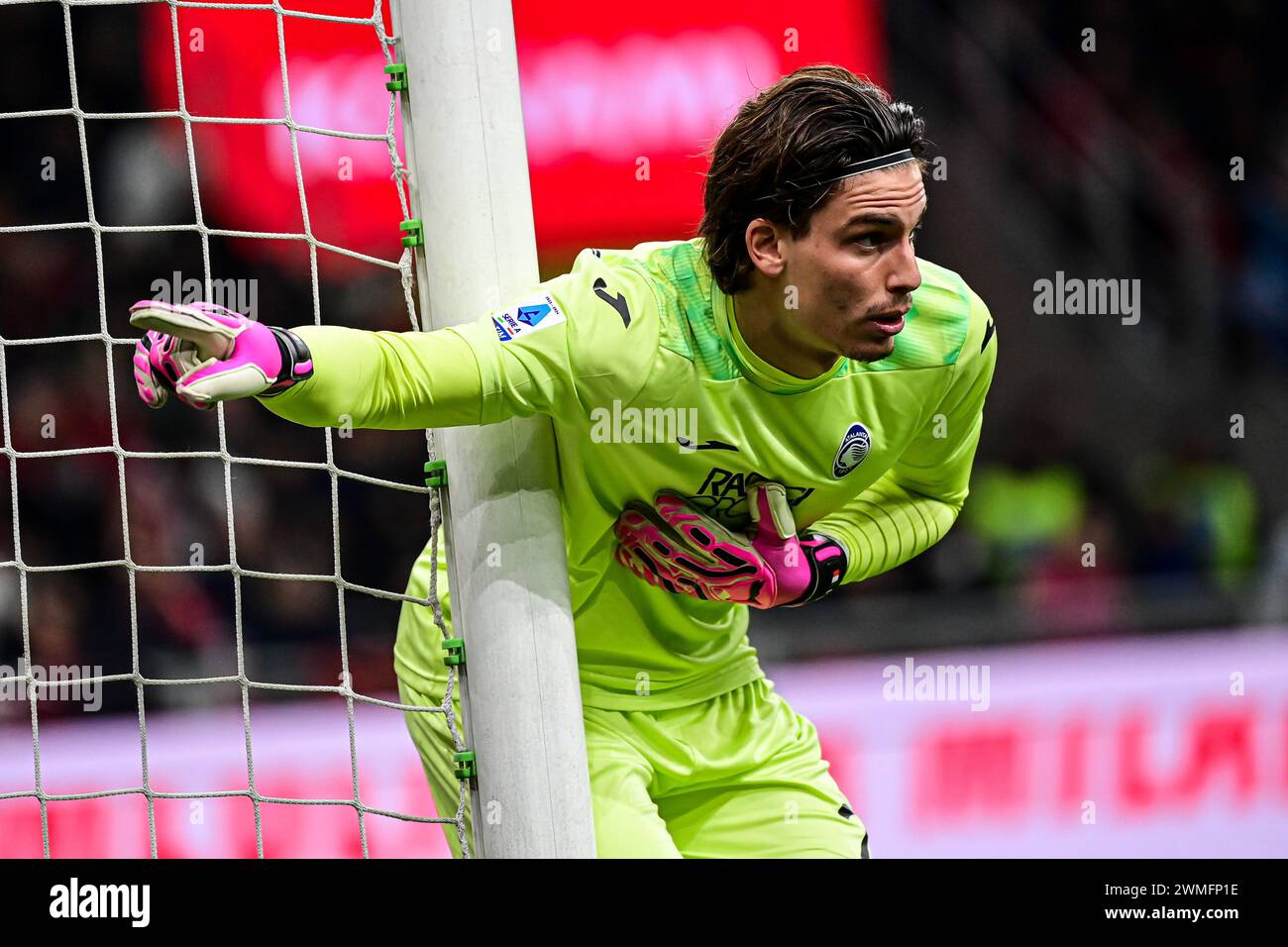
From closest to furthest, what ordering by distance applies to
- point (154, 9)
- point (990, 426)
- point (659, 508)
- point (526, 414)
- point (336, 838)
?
point (526, 414)
point (659, 508)
point (336, 838)
point (154, 9)
point (990, 426)

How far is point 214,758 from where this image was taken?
175 inches

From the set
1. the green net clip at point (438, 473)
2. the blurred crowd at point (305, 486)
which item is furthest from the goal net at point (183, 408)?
the green net clip at point (438, 473)

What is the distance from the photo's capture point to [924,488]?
2.52 m

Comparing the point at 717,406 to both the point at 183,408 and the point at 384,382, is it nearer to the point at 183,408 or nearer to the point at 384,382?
the point at 384,382

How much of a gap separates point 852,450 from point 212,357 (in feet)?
2.94

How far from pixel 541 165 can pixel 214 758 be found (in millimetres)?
2136

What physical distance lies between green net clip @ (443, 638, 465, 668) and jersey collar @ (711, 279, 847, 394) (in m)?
0.54

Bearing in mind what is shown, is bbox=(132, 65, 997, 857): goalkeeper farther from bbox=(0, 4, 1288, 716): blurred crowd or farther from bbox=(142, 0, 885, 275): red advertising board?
bbox=(142, 0, 885, 275): red advertising board

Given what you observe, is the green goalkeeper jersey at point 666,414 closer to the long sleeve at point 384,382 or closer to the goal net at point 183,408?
the long sleeve at point 384,382

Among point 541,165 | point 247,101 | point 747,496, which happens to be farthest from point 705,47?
point 747,496

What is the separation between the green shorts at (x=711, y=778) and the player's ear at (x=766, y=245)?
0.70m

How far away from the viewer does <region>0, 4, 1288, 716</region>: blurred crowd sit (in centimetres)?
505

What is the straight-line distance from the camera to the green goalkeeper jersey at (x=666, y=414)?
75.5 inches

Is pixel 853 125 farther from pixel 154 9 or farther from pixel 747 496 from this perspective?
pixel 154 9
